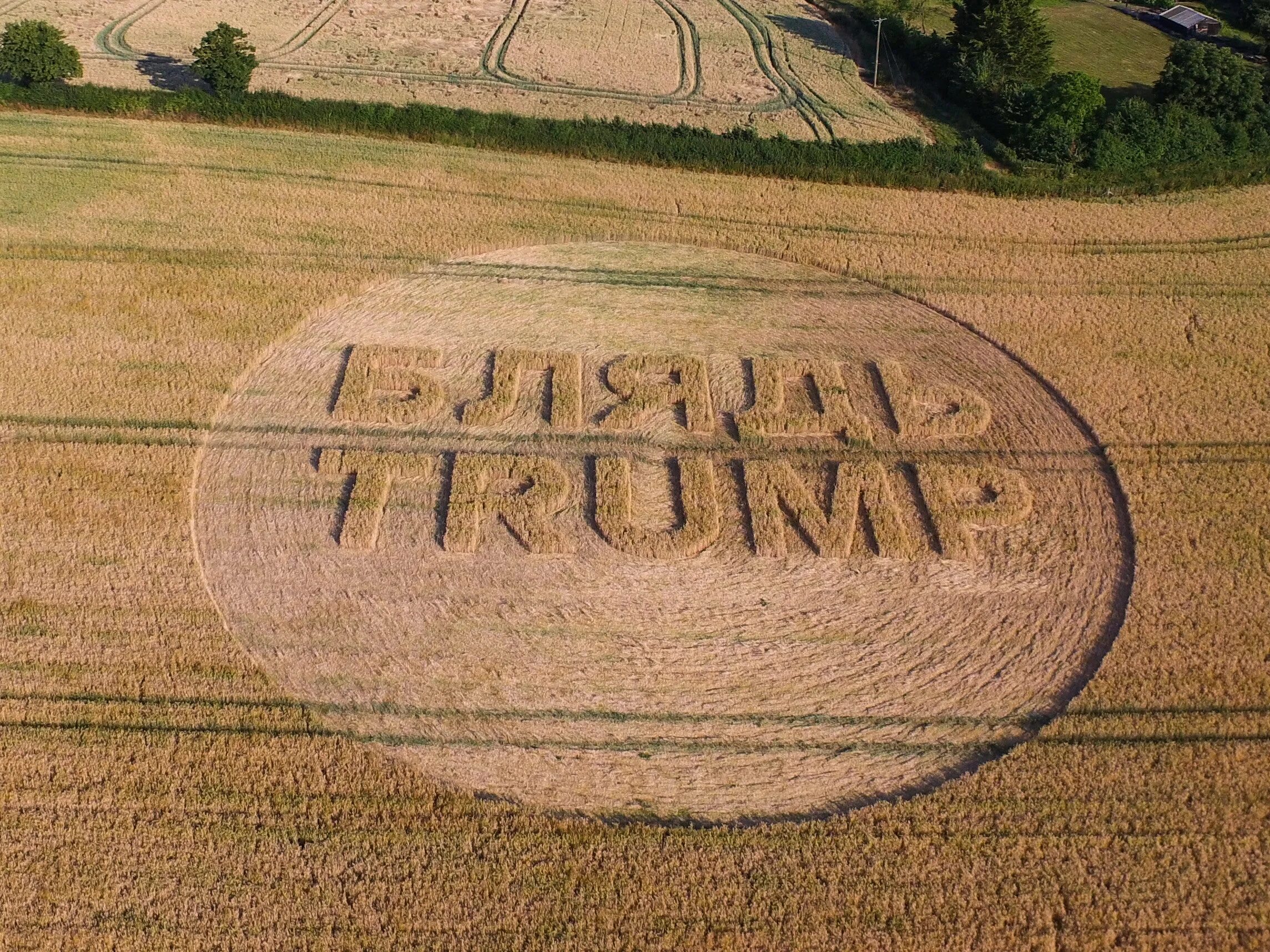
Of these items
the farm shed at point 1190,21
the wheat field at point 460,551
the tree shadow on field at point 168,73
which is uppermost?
the farm shed at point 1190,21

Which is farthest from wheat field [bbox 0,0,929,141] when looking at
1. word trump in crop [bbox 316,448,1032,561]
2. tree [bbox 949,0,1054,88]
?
word trump in crop [bbox 316,448,1032,561]

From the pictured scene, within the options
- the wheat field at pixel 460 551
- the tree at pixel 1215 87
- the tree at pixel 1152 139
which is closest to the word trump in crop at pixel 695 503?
the wheat field at pixel 460 551

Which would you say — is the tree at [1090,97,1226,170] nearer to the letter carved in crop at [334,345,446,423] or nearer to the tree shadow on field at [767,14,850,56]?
the tree shadow on field at [767,14,850,56]

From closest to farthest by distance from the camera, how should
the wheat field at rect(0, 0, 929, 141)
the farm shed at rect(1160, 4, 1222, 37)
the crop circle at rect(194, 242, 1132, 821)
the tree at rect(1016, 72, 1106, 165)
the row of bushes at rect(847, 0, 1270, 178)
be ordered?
the crop circle at rect(194, 242, 1132, 821) < the row of bushes at rect(847, 0, 1270, 178) < the tree at rect(1016, 72, 1106, 165) < the wheat field at rect(0, 0, 929, 141) < the farm shed at rect(1160, 4, 1222, 37)

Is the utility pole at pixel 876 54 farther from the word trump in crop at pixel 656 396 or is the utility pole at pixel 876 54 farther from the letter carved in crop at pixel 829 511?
the letter carved in crop at pixel 829 511

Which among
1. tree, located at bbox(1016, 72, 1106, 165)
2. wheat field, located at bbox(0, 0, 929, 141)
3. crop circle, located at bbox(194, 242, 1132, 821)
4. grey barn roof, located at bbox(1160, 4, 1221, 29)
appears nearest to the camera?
crop circle, located at bbox(194, 242, 1132, 821)

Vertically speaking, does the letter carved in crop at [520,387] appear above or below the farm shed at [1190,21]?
below

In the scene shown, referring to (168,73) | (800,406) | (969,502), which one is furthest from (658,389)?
(168,73)
